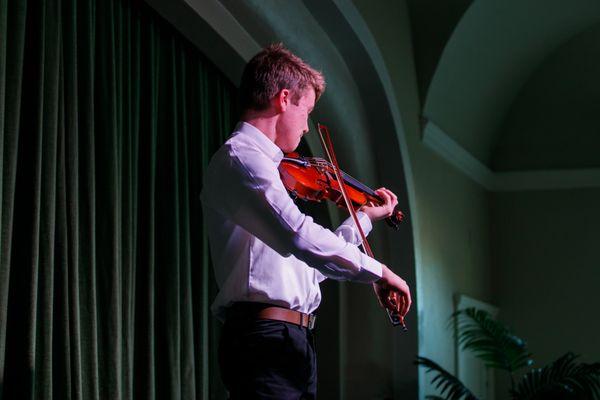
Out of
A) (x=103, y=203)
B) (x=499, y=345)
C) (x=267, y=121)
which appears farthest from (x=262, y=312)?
(x=499, y=345)

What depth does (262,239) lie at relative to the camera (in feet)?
6.98

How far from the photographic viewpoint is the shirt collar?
2289 mm

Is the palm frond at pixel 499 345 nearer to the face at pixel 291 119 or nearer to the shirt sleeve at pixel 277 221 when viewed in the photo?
the face at pixel 291 119

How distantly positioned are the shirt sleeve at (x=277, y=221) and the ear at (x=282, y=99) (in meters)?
0.21

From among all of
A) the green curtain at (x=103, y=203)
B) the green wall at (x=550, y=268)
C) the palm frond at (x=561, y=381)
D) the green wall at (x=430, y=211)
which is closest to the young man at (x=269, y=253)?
the green curtain at (x=103, y=203)

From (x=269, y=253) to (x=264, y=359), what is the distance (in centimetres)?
25

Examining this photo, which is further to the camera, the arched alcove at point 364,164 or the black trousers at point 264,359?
the arched alcove at point 364,164

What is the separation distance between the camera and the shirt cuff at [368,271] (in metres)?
2.12

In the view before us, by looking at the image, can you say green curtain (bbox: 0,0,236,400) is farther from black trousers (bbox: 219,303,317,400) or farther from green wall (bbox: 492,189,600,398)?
green wall (bbox: 492,189,600,398)

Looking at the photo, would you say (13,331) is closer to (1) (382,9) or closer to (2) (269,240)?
(2) (269,240)

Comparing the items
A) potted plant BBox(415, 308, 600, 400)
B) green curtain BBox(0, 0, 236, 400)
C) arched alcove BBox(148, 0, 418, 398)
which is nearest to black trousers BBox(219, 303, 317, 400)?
green curtain BBox(0, 0, 236, 400)

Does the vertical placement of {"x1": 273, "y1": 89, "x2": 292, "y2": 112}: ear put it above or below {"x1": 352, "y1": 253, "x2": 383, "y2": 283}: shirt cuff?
above

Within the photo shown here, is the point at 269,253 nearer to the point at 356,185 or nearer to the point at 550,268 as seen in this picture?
the point at 356,185

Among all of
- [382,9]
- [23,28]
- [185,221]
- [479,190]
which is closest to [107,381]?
[185,221]
